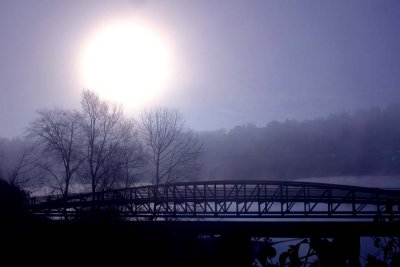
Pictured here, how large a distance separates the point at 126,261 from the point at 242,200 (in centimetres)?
2328

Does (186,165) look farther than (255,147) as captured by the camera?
No

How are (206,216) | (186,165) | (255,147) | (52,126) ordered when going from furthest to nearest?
(255,147), (186,165), (52,126), (206,216)

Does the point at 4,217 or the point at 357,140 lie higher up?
the point at 357,140

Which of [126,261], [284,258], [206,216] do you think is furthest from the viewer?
[206,216]

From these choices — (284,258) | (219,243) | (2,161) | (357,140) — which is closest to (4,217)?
(219,243)

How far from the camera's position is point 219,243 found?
14.9 feet

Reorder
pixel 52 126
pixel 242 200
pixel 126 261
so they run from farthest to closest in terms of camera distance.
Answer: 1. pixel 52 126
2. pixel 242 200
3. pixel 126 261

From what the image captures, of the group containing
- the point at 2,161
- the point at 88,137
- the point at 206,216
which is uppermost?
the point at 88,137

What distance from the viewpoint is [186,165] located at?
36.8 metres

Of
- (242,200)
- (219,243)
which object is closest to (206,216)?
(242,200)

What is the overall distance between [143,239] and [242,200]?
2319 centimetres

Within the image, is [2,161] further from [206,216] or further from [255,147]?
[255,147]

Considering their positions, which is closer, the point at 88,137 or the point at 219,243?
the point at 219,243

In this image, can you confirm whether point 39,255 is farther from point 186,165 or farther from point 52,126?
point 186,165
